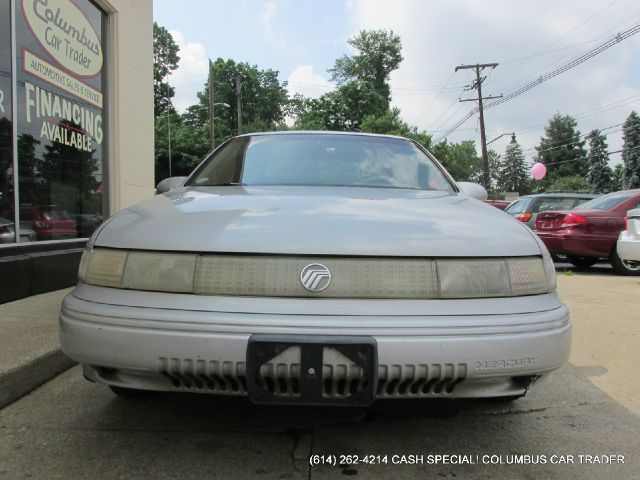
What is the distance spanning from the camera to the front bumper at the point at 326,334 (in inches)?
67.2

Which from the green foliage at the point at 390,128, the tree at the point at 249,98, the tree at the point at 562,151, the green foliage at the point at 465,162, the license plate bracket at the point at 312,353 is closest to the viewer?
the license plate bracket at the point at 312,353

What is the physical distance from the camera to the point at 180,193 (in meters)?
2.62

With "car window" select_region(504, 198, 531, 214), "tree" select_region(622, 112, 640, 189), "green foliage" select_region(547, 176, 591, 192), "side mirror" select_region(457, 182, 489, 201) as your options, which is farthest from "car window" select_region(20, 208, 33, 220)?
"green foliage" select_region(547, 176, 591, 192)

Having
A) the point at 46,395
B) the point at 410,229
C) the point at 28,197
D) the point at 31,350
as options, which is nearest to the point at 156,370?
the point at 410,229

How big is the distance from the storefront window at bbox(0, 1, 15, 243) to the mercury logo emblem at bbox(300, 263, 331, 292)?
4200 millimetres

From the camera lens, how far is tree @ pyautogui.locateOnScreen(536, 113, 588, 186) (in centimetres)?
7531

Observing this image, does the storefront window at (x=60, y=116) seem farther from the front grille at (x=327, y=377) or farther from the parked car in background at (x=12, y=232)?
the front grille at (x=327, y=377)

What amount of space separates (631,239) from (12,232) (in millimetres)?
7682

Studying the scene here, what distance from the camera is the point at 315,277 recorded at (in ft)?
5.90

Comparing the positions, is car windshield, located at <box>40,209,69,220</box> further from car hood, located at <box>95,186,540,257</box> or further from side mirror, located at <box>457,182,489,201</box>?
side mirror, located at <box>457,182,489,201</box>

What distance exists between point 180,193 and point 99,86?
15.9ft

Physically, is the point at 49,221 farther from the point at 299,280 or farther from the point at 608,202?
the point at 608,202

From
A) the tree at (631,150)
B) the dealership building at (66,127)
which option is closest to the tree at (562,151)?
the tree at (631,150)

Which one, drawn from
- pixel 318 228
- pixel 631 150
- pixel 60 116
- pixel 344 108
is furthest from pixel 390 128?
pixel 318 228
